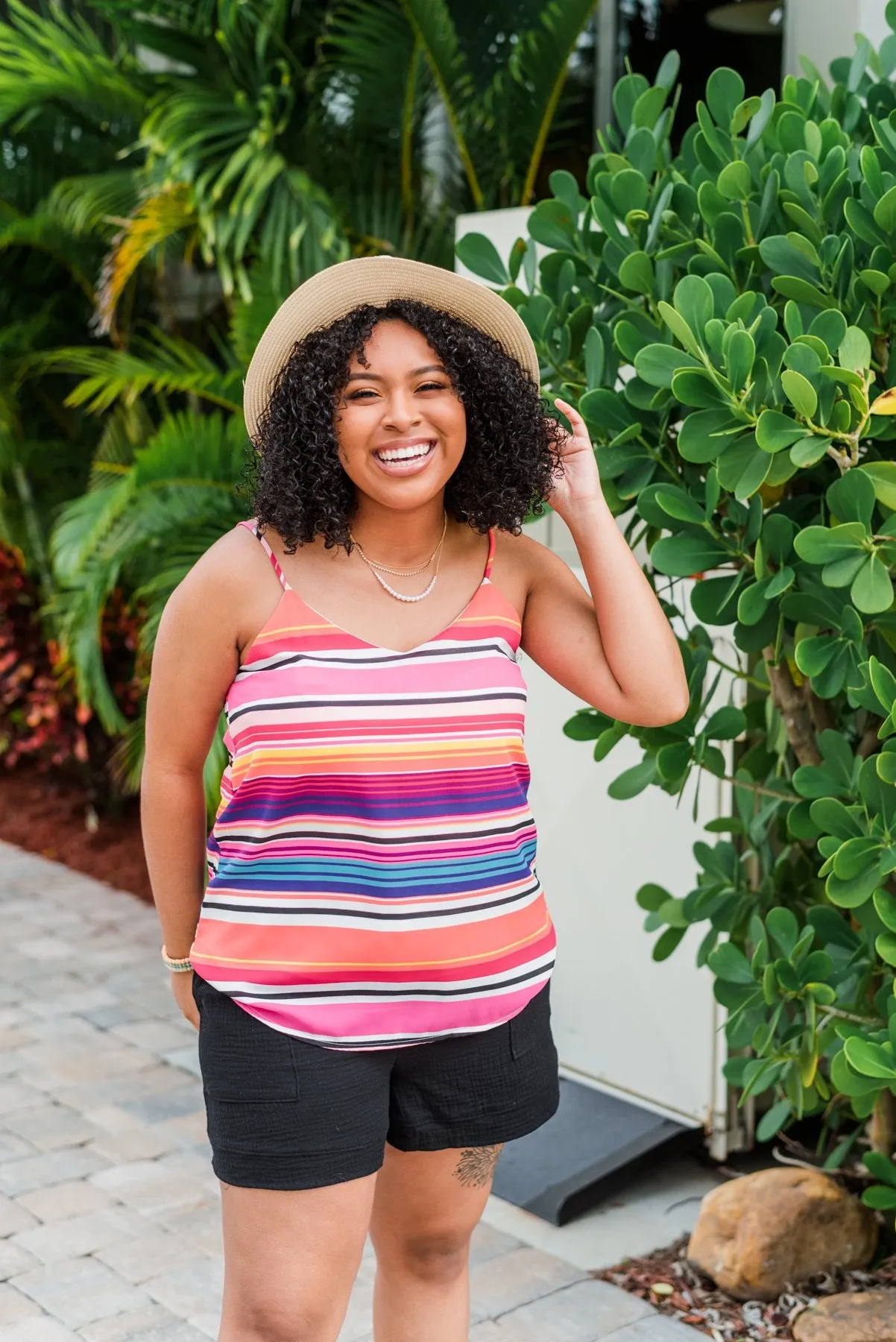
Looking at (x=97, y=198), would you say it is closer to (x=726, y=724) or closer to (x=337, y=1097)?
(x=726, y=724)

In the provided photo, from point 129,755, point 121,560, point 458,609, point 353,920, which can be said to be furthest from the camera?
point 129,755

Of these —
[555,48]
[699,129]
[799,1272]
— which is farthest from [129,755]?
[699,129]

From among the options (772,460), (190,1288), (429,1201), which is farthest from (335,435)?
(190,1288)

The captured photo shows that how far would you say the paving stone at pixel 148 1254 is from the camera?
3.04m

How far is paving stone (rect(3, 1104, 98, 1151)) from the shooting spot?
364cm

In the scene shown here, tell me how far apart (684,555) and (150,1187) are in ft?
7.05

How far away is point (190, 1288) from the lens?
2969mm

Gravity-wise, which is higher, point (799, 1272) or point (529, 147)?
point (529, 147)

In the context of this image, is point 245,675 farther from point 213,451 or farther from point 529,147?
point 529,147

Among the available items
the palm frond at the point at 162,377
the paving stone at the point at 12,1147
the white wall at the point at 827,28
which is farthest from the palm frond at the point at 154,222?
the paving stone at the point at 12,1147

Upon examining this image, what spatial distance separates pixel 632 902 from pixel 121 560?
91.6 inches

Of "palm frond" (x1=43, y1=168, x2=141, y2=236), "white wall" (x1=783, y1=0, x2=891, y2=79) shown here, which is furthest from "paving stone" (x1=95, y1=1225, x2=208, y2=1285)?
"palm frond" (x1=43, y1=168, x2=141, y2=236)

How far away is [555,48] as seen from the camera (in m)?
4.55

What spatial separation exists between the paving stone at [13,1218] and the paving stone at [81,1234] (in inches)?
1.1
